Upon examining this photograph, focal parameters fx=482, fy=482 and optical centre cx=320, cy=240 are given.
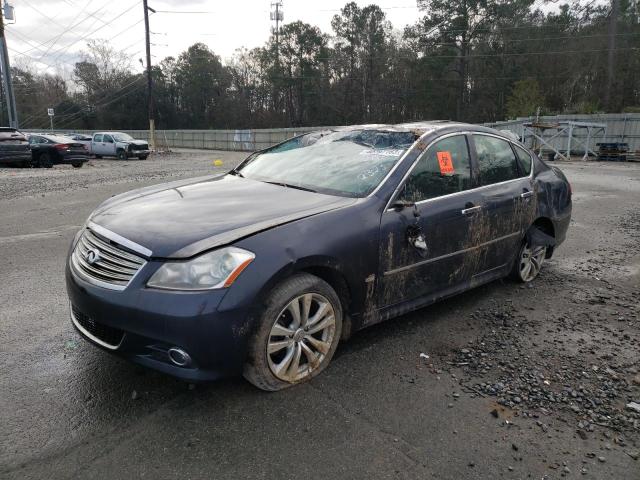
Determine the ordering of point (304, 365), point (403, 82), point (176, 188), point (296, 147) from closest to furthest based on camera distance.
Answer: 1. point (304, 365)
2. point (176, 188)
3. point (296, 147)
4. point (403, 82)

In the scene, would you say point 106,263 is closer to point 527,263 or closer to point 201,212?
point 201,212

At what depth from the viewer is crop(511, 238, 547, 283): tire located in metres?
4.82

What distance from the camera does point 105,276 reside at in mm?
2779

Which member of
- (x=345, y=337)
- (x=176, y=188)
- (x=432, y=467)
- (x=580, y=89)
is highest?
(x=580, y=89)

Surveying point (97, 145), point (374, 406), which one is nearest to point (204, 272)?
point (374, 406)

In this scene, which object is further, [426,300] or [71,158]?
[71,158]

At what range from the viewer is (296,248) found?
2.82 m

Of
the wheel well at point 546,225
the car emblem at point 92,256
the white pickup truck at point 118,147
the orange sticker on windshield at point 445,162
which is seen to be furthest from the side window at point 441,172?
the white pickup truck at point 118,147

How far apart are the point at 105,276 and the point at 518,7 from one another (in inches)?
2121

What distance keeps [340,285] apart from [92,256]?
5.05 ft

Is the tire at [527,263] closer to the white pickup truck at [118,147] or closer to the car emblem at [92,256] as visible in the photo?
the car emblem at [92,256]

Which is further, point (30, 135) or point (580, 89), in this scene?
point (580, 89)

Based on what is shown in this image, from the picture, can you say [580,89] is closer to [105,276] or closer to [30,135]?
[30,135]

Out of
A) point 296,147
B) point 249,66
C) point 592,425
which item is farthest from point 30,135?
point 249,66
